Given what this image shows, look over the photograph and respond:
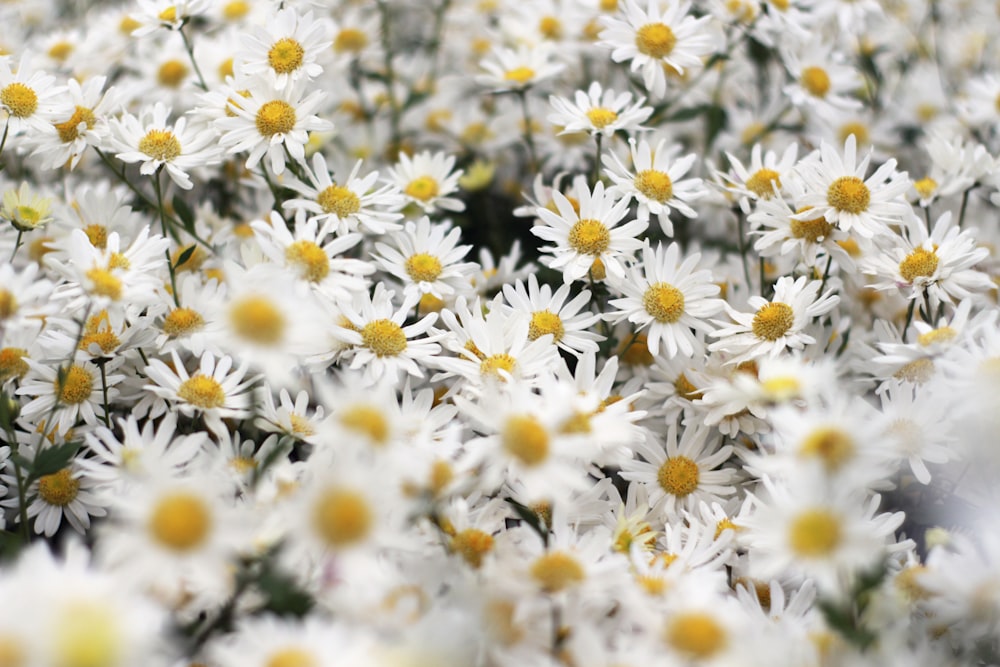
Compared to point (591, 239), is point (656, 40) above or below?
above

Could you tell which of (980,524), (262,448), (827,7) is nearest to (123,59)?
(262,448)

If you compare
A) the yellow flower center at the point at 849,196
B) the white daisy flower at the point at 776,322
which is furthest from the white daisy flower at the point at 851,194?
the white daisy flower at the point at 776,322

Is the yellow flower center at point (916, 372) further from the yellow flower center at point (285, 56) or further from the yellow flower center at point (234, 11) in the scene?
the yellow flower center at point (234, 11)

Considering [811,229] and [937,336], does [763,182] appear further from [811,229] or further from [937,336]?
[937,336]

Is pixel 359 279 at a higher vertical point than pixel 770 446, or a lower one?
higher

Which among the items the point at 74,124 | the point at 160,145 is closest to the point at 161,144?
the point at 160,145

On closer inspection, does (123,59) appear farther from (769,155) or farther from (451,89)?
(769,155)
